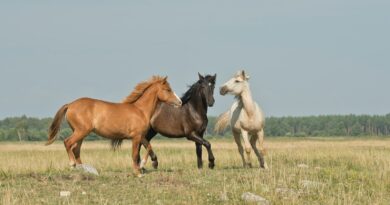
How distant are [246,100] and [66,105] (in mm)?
4699

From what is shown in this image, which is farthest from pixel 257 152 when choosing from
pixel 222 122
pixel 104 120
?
pixel 104 120

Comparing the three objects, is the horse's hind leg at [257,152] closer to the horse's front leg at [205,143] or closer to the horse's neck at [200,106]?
the horse's front leg at [205,143]

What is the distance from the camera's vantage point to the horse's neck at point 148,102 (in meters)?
14.6

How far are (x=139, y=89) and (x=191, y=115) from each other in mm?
2290

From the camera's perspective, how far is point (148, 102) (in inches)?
577

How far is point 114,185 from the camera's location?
1199cm

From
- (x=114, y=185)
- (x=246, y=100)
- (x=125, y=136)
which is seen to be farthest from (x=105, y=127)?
(x=246, y=100)

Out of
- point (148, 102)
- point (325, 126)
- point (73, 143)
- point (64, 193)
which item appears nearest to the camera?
point (64, 193)

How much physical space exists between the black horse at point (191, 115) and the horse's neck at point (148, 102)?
7.17 feet

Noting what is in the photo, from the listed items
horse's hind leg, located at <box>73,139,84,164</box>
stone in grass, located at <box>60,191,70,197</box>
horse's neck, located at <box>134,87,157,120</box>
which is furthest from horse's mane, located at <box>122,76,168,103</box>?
stone in grass, located at <box>60,191,70,197</box>

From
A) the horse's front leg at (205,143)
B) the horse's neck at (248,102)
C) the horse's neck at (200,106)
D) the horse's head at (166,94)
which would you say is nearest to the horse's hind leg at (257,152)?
the horse's neck at (248,102)

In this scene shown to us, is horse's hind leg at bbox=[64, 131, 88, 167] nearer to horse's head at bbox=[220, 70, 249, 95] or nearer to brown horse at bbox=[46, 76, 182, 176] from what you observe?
brown horse at bbox=[46, 76, 182, 176]

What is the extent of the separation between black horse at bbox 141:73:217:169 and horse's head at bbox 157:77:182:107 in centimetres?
180

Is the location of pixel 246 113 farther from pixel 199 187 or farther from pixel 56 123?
pixel 199 187
